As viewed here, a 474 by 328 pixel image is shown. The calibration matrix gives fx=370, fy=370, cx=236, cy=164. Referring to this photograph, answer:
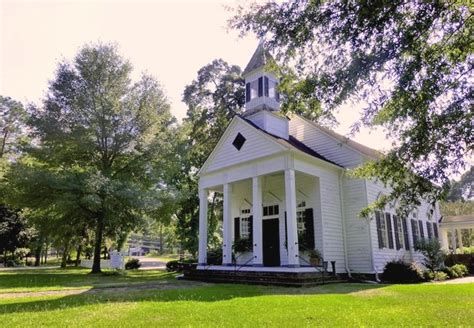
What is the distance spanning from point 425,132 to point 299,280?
762cm

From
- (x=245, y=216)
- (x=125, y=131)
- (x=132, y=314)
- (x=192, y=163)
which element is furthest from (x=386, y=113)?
(x=192, y=163)

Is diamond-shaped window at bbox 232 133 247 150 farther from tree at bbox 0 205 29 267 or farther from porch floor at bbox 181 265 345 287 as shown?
tree at bbox 0 205 29 267

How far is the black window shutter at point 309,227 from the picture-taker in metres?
16.3

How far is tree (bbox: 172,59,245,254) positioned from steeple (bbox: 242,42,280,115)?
978 centimetres

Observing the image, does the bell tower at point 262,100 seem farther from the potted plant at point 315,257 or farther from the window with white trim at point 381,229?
the window with white trim at point 381,229

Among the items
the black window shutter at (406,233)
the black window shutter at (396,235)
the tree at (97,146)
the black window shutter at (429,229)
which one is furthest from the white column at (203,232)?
the black window shutter at (429,229)

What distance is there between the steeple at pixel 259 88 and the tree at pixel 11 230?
89.2ft

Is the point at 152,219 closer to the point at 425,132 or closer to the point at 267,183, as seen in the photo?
the point at 267,183

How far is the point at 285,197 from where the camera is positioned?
16031mm

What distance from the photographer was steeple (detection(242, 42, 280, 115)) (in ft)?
59.2

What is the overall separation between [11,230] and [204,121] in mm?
21988

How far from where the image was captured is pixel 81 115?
2191 centimetres

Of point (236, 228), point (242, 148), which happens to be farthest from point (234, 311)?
point (236, 228)

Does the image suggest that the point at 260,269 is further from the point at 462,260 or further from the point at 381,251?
the point at 462,260
